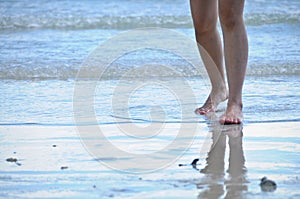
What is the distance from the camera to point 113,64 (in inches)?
273

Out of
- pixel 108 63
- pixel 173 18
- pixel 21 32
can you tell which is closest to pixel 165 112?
pixel 108 63

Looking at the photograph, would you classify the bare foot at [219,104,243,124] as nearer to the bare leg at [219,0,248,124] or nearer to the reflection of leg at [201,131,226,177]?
the bare leg at [219,0,248,124]

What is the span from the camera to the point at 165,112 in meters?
5.06

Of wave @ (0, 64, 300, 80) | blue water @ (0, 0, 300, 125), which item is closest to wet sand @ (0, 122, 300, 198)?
blue water @ (0, 0, 300, 125)

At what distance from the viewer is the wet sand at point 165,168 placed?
334cm

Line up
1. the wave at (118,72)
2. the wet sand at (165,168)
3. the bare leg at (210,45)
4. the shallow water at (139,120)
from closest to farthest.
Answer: the wet sand at (165,168) < the shallow water at (139,120) < the bare leg at (210,45) < the wave at (118,72)

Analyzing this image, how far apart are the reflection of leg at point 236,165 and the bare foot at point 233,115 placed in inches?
3.2

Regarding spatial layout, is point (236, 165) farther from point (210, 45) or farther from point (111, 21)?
point (111, 21)

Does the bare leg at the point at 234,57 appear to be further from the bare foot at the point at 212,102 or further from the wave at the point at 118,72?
the wave at the point at 118,72

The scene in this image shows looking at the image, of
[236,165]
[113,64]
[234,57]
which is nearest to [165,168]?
[236,165]

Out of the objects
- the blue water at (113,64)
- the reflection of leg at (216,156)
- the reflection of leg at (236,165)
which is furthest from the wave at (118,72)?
the reflection of leg at (216,156)

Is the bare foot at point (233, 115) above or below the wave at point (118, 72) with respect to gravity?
above

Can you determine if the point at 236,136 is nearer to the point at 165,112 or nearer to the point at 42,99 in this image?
the point at 165,112

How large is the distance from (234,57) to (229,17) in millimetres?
256
